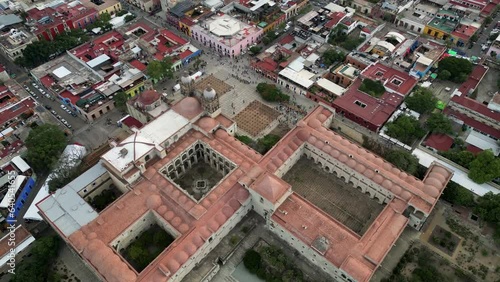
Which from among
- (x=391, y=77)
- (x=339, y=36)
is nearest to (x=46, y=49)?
(x=339, y=36)

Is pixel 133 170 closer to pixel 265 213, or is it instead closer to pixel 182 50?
pixel 265 213

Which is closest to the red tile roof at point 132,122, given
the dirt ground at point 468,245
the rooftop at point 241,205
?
the rooftop at point 241,205

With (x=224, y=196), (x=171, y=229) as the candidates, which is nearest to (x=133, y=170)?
(x=171, y=229)

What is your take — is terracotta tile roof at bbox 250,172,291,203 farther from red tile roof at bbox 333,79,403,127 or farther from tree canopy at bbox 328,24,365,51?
tree canopy at bbox 328,24,365,51

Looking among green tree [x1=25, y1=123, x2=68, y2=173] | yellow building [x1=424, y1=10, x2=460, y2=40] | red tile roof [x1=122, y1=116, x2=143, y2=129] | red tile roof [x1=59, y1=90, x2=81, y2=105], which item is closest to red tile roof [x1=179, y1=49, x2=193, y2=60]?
red tile roof [x1=122, y1=116, x2=143, y2=129]

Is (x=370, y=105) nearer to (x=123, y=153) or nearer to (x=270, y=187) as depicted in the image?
(x=270, y=187)

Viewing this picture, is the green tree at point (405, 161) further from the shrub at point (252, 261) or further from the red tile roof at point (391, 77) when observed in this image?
the shrub at point (252, 261)

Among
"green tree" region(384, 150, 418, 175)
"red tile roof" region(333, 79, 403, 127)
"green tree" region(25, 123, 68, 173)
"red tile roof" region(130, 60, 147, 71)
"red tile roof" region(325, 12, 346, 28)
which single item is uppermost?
"red tile roof" region(325, 12, 346, 28)
